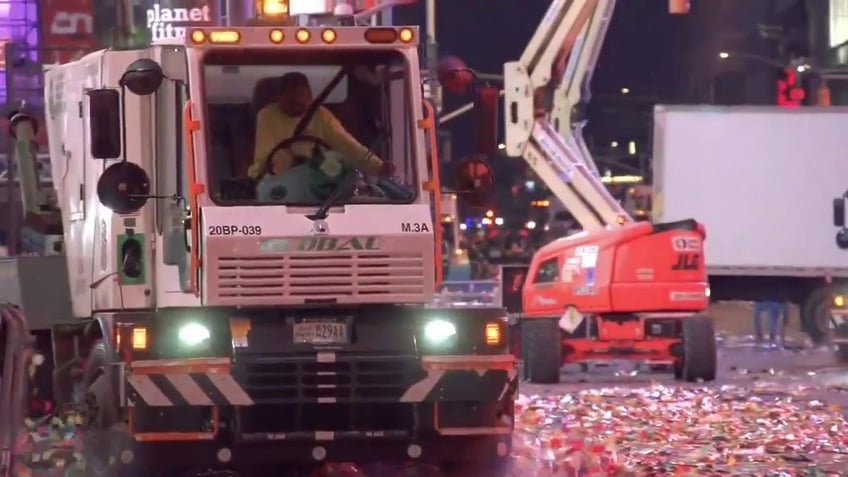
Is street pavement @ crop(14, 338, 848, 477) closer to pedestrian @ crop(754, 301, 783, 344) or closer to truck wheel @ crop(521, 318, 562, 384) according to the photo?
truck wheel @ crop(521, 318, 562, 384)

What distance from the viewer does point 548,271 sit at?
882 inches

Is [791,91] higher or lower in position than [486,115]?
higher

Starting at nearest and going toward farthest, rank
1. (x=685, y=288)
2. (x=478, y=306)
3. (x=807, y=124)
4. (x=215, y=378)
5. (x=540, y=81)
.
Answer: (x=215, y=378) < (x=478, y=306) < (x=685, y=288) < (x=540, y=81) < (x=807, y=124)

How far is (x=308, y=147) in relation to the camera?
11156mm

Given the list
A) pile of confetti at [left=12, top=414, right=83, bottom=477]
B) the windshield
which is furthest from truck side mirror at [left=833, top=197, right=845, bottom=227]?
the windshield

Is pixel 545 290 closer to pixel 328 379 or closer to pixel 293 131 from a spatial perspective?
pixel 293 131

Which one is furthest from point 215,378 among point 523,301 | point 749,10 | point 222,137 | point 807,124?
point 749,10

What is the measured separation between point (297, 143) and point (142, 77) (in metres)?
1.08

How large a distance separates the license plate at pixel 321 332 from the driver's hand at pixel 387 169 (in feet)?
3.41

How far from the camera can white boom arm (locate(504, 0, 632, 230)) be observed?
22.4 metres

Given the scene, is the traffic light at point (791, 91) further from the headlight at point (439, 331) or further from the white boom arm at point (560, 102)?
the headlight at point (439, 331)

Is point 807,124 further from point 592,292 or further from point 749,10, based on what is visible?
point 749,10

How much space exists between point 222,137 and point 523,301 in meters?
12.2

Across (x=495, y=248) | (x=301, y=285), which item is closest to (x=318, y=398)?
(x=301, y=285)
